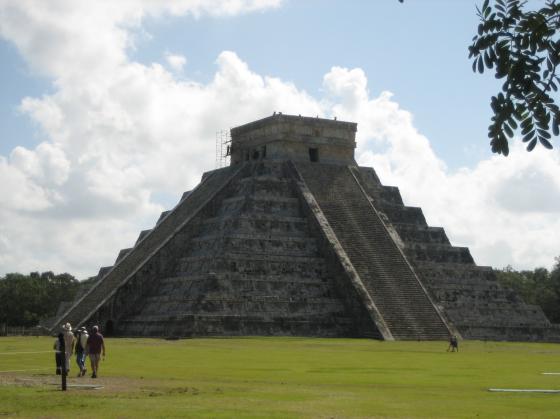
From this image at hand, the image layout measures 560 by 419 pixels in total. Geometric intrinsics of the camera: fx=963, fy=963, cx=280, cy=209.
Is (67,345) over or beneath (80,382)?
over

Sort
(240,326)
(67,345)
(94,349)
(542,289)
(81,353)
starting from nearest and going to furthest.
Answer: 1. (67,345)
2. (94,349)
3. (81,353)
4. (240,326)
5. (542,289)

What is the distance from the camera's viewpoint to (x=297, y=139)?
5503 centimetres

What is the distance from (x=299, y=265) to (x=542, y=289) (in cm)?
3218

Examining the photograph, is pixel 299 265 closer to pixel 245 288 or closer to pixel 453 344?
pixel 245 288

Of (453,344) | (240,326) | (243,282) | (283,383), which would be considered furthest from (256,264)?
(283,383)

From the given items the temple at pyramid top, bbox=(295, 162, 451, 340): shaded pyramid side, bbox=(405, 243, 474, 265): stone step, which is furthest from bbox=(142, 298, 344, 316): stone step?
the temple at pyramid top

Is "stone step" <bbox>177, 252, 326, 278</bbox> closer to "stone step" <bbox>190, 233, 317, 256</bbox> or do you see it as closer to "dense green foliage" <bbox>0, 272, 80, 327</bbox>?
"stone step" <bbox>190, 233, 317, 256</bbox>

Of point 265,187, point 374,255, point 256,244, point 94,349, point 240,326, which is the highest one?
point 265,187

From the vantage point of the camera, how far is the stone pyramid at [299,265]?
4475 cm

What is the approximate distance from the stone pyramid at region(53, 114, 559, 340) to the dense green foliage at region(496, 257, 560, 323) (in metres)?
13.9

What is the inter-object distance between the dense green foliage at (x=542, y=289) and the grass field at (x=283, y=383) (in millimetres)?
34482

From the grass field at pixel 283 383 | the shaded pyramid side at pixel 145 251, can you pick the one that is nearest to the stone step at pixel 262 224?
the shaded pyramid side at pixel 145 251

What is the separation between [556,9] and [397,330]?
36.4 m

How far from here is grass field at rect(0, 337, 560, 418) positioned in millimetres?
16078
